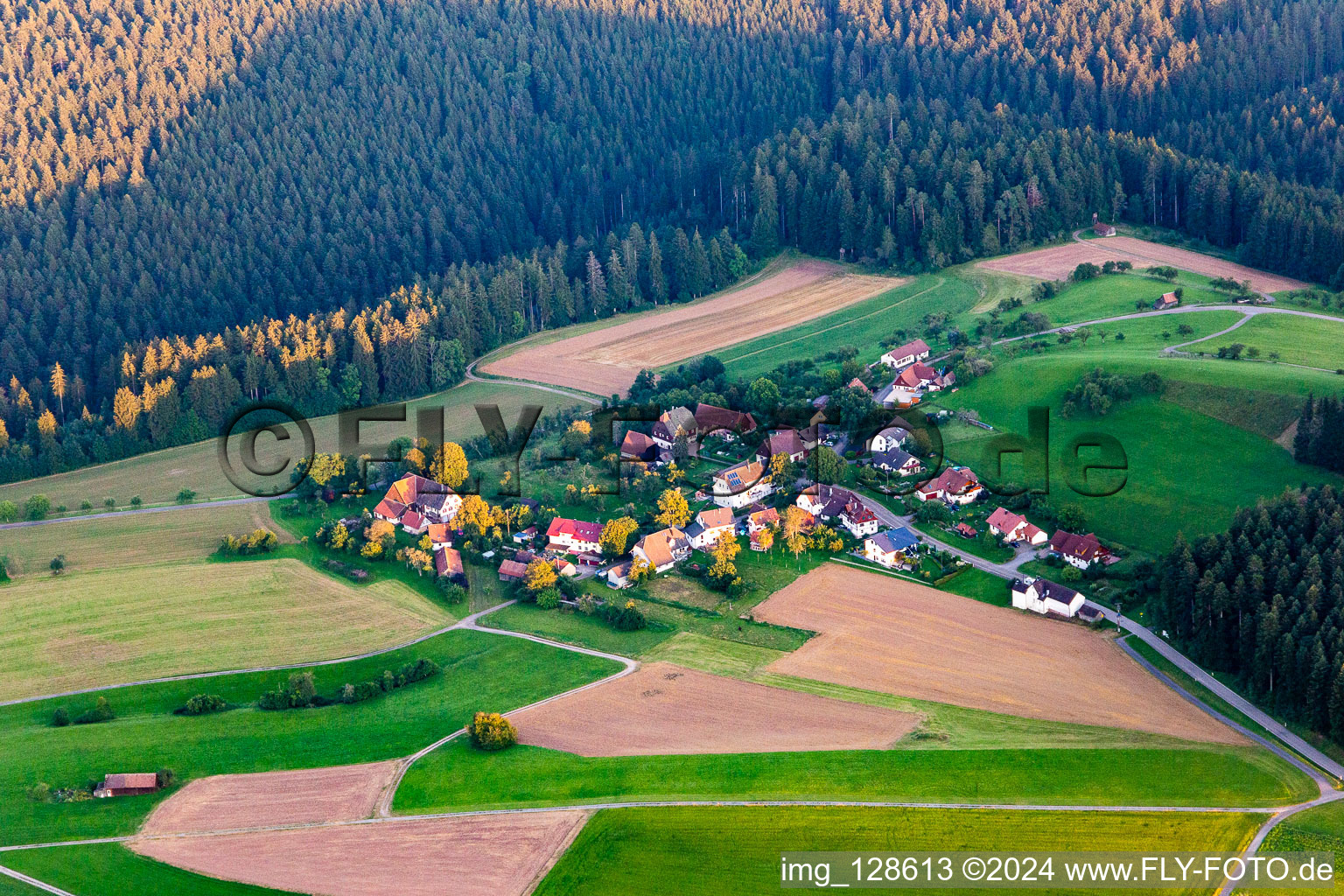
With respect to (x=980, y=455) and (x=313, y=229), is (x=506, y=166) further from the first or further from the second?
(x=980, y=455)

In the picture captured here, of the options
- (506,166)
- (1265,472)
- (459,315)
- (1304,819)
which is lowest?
(1304,819)

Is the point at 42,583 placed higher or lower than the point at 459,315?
lower

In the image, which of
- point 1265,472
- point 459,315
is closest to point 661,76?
point 459,315

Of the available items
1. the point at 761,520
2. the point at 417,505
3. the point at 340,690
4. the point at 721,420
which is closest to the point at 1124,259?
the point at 721,420

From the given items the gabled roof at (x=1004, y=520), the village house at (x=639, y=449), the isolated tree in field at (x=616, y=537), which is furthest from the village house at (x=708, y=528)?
the gabled roof at (x=1004, y=520)

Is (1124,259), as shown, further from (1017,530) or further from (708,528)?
(708,528)

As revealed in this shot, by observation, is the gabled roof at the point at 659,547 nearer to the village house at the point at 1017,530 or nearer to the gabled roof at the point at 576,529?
the gabled roof at the point at 576,529

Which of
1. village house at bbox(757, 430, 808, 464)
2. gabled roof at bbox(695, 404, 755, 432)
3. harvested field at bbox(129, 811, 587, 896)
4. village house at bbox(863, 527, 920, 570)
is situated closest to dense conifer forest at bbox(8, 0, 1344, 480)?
gabled roof at bbox(695, 404, 755, 432)
